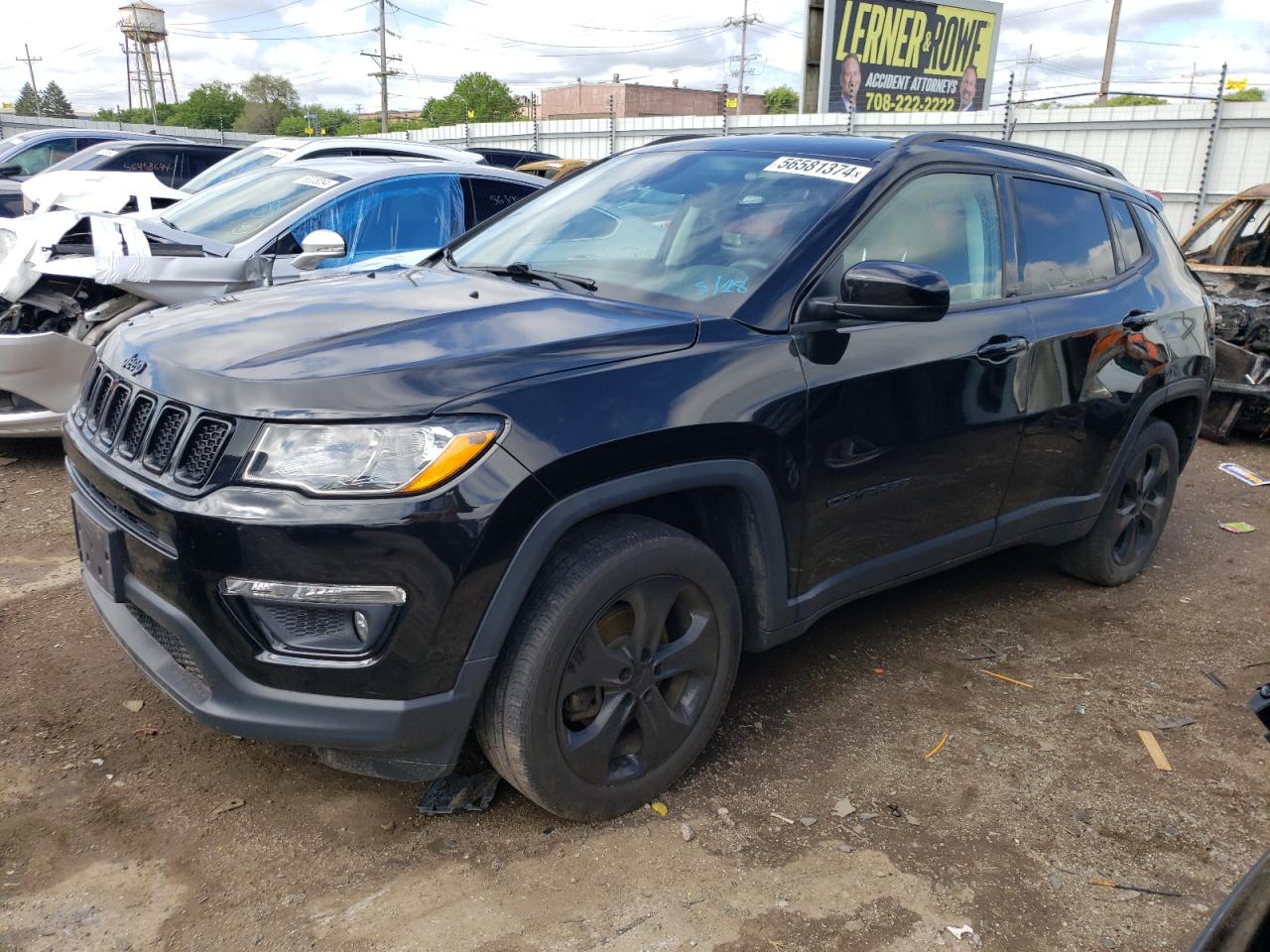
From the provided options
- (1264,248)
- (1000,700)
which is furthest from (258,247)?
(1264,248)

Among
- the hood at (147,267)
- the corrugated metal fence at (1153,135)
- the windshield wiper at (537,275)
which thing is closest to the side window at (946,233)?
the windshield wiper at (537,275)

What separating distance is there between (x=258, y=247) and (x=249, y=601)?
4.11 meters

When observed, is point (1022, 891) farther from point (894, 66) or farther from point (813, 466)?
point (894, 66)

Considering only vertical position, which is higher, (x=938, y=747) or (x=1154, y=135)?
(x=1154, y=135)

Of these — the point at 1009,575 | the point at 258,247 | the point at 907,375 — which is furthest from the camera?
the point at 258,247

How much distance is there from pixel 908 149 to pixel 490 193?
165 inches

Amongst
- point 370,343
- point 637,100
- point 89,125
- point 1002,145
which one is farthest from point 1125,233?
point 637,100

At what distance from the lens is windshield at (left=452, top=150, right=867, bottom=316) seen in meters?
2.96

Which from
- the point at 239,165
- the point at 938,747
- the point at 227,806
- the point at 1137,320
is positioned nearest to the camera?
the point at 227,806

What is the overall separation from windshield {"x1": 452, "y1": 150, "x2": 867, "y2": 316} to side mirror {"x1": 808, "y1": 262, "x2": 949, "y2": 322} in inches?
8.4

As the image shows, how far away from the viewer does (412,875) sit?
2486mm

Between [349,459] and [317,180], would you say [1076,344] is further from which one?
[317,180]

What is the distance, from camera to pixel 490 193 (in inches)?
272

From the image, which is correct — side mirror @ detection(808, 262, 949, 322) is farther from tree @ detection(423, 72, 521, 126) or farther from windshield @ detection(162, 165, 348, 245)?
tree @ detection(423, 72, 521, 126)
